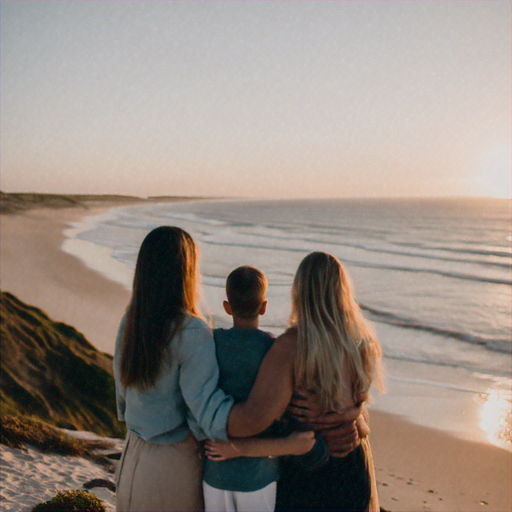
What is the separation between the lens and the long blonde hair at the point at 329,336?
2.17 metres

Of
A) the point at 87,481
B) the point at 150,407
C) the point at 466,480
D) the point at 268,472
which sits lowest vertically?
the point at 466,480

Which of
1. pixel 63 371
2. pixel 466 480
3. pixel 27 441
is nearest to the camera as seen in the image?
pixel 27 441

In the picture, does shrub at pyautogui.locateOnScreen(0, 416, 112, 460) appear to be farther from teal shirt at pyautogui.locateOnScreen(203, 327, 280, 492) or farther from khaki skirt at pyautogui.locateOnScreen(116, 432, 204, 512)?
teal shirt at pyautogui.locateOnScreen(203, 327, 280, 492)

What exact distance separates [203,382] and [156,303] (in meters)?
0.35

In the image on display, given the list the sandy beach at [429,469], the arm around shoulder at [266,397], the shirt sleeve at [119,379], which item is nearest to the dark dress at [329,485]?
the arm around shoulder at [266,397]

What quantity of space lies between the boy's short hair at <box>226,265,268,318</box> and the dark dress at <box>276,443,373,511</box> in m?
0.61

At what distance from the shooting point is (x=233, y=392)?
2.19 metres

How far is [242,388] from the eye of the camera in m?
2.18

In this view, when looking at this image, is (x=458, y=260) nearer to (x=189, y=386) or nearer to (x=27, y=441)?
(x=27, y=441)

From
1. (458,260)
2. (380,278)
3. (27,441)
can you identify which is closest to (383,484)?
(27,441)

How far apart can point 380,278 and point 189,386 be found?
2148 centimetres

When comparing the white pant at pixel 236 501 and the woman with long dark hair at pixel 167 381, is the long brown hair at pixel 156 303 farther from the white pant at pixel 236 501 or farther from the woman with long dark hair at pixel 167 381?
the white pant at pixel 236 501

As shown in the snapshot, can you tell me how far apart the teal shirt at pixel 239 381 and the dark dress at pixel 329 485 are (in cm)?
11

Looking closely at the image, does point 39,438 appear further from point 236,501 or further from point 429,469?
point 429,469
